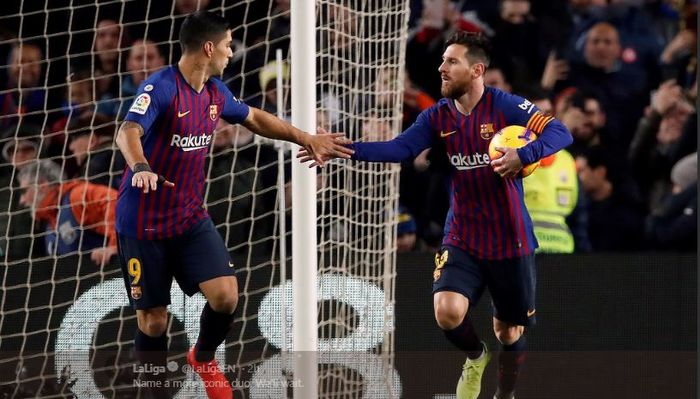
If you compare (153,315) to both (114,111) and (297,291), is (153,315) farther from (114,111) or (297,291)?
(114,111)

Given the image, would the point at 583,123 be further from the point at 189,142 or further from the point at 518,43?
the point at 189,142

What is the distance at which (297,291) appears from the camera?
6.14m

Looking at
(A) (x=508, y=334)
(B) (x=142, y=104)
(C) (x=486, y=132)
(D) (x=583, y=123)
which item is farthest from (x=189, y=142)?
(D) (x=583, y=123)

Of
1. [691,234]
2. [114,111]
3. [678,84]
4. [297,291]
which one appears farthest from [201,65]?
[678,84]

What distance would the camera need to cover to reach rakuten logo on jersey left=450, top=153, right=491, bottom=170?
591 cm

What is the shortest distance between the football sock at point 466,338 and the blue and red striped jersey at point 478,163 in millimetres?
339

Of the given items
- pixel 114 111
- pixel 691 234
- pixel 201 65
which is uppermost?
pixel 201 65

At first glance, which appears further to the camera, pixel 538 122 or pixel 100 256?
pixel 100 256

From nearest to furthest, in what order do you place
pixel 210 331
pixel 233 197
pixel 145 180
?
pixel 145 180 < pixel 210 331 < pixel 233 197

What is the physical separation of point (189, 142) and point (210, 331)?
90 cm

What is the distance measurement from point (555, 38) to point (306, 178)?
126 inches

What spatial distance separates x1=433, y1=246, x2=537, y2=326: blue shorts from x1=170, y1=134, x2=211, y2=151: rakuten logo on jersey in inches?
48.4

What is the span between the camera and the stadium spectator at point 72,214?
710cm

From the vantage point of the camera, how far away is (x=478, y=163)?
5922 mm
